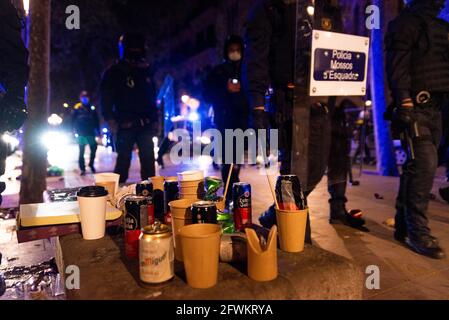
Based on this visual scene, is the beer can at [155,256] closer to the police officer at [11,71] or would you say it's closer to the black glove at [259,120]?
the police officer at [11,71]

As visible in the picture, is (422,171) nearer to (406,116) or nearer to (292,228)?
(406,116)

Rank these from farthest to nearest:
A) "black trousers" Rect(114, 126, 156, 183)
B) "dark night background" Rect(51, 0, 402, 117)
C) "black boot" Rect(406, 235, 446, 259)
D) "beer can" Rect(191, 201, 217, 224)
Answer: "dark night background" Rect(51, 0, 402, 117)
"black trousers" Rect(114, 126, 156, 183)
"black boot" Rect(406, 235, 446, 259)
"beer can" Rect(191, 201, 217, 224)

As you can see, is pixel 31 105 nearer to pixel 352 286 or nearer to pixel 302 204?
pixel 302 204

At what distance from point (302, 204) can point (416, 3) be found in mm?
2295

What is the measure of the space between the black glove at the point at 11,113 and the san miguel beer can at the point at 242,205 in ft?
5.37

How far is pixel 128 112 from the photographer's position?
467cm

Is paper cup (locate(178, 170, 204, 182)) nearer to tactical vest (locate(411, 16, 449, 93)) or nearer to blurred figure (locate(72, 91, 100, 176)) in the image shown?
tactical vest (locate(411, 16, 449, 93))

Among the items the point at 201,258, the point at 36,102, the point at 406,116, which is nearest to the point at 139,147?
the point at 36,102

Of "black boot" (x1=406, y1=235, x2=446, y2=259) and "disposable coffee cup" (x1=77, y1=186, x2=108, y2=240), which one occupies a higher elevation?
"disposable coffee cup" (x1=77, y1=186, x2=108, y2=240)

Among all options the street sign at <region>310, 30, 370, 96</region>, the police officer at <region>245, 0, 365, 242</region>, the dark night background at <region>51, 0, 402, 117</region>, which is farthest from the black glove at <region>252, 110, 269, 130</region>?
the dark night background at <region>51, 0, 402, 117</region>

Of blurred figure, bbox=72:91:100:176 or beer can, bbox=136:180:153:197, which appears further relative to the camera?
blurred figure, bbox=72:91:100:176

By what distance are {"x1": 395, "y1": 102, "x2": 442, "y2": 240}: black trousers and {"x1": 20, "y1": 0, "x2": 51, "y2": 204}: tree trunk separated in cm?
437

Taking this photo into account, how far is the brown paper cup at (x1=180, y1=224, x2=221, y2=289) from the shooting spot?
4.78ft

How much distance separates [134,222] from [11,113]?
1400 mm
